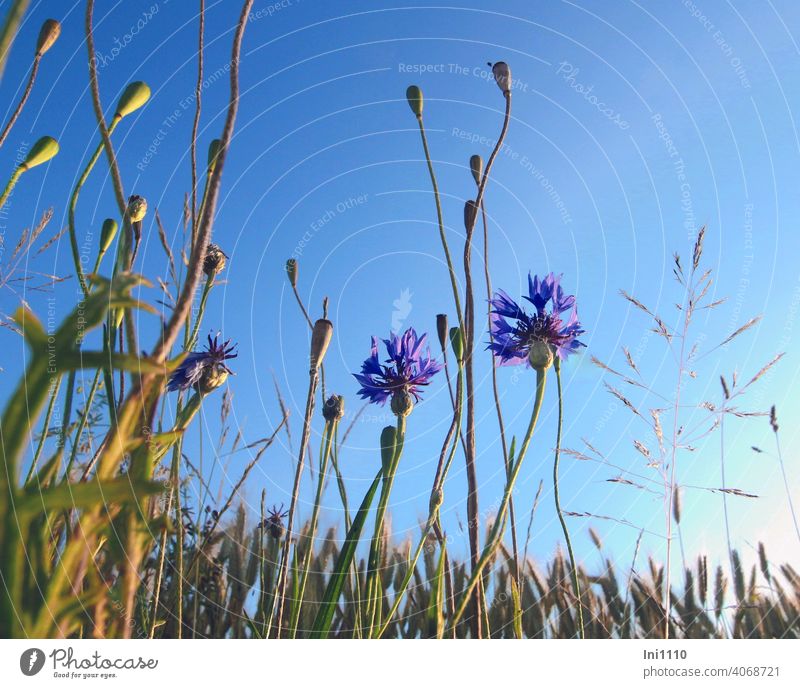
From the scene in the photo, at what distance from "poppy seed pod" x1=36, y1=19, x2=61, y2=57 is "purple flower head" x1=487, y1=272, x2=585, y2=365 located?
609 millimetres

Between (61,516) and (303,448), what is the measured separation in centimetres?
27

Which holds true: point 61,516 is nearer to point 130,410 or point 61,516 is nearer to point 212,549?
point 130,410

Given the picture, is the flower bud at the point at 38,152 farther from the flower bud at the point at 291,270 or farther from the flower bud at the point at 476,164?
the flower bud at the point at 476,164

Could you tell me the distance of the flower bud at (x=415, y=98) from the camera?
924 millimetres

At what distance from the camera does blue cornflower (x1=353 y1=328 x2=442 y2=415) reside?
0.92 m

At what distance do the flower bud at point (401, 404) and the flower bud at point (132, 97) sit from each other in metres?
0.48

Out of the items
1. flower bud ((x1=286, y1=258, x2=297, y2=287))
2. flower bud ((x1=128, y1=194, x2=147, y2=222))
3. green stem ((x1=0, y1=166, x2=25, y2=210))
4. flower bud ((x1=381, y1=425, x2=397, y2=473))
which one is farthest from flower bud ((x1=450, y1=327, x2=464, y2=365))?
green stem ((x1=0, y1=166, x2=25, y2=210))

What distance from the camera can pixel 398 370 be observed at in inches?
36.5
